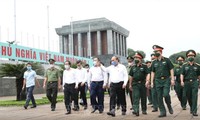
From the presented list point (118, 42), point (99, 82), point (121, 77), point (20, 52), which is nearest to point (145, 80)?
point (121, 77)

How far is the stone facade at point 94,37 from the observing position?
80.2 metres

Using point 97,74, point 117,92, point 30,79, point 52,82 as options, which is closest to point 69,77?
point 52,82

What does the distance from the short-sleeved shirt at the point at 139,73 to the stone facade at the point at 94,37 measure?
2632 inches

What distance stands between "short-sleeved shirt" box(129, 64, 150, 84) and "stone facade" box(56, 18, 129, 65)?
219 feet

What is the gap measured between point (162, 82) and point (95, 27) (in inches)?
2823

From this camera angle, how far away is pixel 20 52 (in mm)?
35062

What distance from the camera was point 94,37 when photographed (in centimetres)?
8481

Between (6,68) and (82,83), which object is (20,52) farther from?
(82,83)

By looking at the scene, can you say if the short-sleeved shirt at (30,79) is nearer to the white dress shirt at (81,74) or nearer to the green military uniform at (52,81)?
the green military uniform at (52,81)

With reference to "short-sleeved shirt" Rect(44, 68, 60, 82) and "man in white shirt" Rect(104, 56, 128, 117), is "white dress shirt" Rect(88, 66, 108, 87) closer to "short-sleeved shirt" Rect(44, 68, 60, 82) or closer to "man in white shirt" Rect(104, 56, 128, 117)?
"man in white shirt" Rect(104, 56, 128, 117)

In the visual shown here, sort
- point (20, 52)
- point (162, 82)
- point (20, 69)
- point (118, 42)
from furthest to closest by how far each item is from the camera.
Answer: point (118, 42), point (20, 52), point (20, 69), point (162, 82)

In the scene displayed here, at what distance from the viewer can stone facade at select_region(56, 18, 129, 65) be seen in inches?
3157

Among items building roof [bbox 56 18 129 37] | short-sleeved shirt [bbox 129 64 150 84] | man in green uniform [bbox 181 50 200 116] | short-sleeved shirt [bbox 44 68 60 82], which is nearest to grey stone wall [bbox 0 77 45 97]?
short-sleeved shirt [bbox 44 68 60 82]

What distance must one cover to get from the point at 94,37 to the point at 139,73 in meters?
74.9
